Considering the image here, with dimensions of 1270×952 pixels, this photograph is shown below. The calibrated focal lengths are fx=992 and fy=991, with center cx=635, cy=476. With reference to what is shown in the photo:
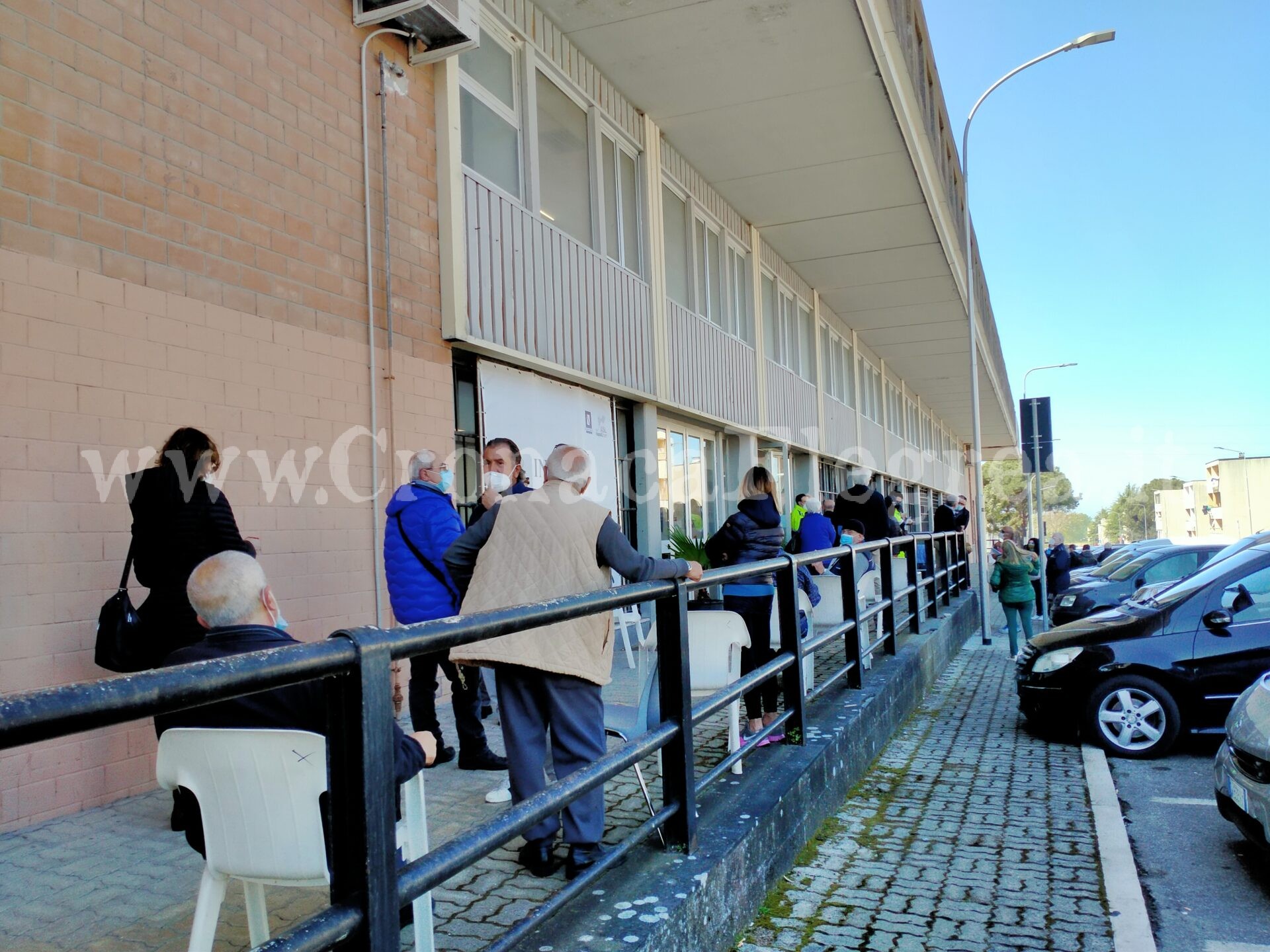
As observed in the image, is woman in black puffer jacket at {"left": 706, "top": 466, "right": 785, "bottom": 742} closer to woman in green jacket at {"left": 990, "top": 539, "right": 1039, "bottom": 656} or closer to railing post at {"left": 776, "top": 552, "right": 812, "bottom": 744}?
railing post at {"left": 776, "top": 552, "right": 812, "bottom": 744}

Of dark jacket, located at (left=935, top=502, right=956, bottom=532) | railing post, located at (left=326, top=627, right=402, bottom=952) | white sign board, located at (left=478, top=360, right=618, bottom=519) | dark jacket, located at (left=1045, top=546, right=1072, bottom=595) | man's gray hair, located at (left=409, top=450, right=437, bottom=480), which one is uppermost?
white sign board, located at (left=478, top=360, right=618, bottom=519)

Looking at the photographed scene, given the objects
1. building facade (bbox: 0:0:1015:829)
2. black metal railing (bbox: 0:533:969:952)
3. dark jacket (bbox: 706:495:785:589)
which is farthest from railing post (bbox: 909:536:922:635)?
black metal railing (bbox: 0:533:969:952)

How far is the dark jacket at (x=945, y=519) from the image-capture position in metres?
16.2

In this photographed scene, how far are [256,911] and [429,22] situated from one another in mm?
6297

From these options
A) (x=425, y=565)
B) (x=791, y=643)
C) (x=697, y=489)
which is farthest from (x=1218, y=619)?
(x=697, y=489)

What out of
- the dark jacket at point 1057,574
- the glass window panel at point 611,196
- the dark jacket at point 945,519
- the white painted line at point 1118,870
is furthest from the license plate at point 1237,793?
the dark jacket at point 1057,574

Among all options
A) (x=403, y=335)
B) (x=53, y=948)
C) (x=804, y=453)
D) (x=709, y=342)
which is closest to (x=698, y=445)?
(x=709, y=342)

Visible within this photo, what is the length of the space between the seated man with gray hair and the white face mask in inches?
92.3

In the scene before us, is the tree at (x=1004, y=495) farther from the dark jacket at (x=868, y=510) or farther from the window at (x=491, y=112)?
the window at (x=491, y=112)

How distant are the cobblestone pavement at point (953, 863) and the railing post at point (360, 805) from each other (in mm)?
2144

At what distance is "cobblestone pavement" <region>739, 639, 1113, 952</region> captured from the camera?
144 inches

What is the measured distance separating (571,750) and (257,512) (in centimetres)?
304

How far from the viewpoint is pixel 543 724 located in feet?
12.2

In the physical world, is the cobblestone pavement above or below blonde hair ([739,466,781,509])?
below
